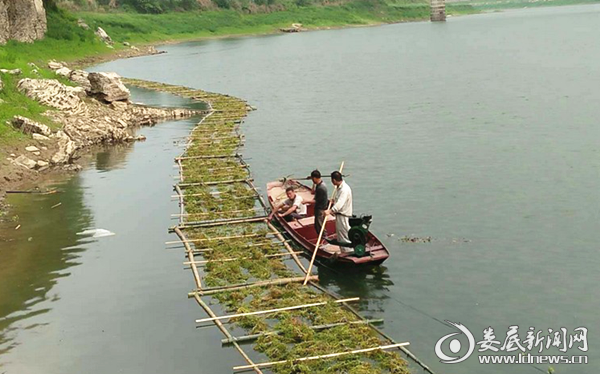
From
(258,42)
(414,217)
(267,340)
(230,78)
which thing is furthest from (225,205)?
(258,42)

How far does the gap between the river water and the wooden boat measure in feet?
2.21

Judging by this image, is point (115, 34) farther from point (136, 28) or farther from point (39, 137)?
point (39, 137)

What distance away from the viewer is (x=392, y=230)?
24.3 m

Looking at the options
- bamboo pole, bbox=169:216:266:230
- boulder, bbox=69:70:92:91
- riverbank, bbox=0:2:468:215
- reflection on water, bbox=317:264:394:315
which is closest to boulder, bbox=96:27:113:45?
riverbank, bbox=0:2:468:215

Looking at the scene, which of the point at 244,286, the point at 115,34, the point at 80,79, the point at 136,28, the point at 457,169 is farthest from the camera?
the point at 136,28

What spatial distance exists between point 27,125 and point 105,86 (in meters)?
11.4

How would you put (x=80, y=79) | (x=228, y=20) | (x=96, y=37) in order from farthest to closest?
(x=228, y=20)
(x=96, y=37)
(x=80, y=79)

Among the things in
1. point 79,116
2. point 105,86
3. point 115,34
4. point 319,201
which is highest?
point 115,34

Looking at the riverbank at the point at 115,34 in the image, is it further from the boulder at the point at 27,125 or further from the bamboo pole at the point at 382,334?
the bamboo pole at the point at 382,334

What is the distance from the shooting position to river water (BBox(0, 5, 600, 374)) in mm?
17141

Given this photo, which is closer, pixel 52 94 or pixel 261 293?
pixel 261 293

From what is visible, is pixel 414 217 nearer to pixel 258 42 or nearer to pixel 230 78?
pixel 230 78

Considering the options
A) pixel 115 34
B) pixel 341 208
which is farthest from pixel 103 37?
pixel 341 208

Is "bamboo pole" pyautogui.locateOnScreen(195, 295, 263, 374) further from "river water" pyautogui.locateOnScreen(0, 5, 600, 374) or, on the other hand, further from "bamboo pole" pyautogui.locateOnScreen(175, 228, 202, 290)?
"bamboo pole" pyautogui.locateOnScreen(175, 228, 202, 290)
